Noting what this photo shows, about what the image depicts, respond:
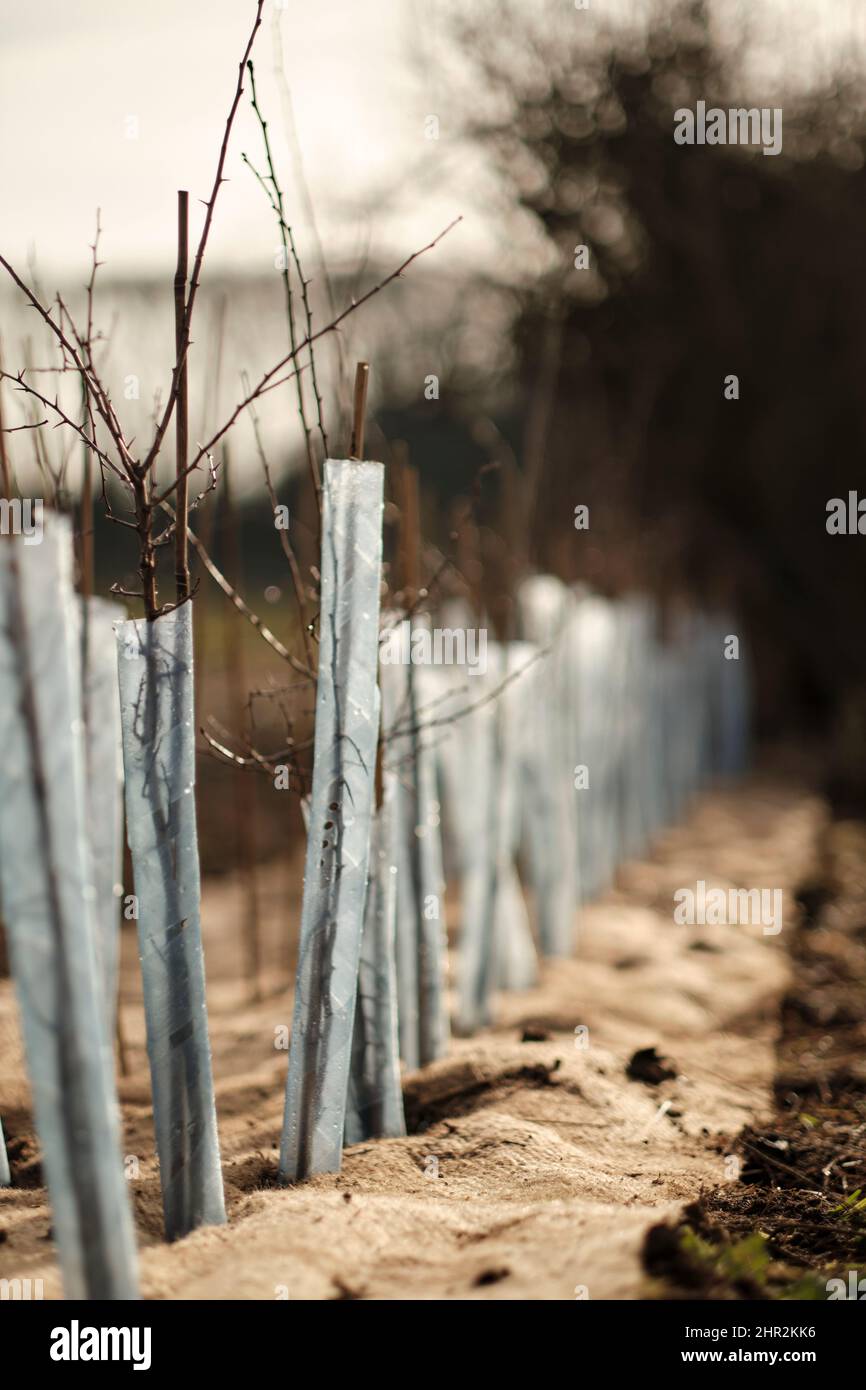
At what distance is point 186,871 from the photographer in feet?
8.54

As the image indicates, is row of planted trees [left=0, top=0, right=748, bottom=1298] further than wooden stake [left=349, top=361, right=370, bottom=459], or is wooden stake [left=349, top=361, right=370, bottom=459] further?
wooden stake [left=349, top=361, right=370, bottom=459]

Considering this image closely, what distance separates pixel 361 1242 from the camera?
2.54 m

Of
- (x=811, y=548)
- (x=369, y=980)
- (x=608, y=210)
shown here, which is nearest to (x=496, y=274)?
(x=608, y=210)

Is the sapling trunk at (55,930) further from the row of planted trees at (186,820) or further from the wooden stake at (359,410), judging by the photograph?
the wooden stake at (359,410)

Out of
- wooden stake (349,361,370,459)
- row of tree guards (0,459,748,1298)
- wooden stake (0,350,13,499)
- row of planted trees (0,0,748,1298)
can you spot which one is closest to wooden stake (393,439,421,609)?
row of planted trees (0,0,748,1298)

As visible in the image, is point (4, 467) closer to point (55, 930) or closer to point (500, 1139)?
point (55, 930)

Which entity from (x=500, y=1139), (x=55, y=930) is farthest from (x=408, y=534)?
(x=55, y=930)

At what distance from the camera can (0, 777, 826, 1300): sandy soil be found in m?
2.42

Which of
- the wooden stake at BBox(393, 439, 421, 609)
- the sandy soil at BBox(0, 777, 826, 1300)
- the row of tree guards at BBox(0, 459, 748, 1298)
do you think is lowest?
the sandy soil at BBox(0, 777, 826, 1300)

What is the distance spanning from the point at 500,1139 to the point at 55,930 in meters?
1.59

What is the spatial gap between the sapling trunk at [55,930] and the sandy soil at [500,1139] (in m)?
0.31

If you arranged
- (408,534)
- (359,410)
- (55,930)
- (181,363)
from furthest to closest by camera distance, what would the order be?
(408,534)
(359,410)
(181,363)
(55,930)

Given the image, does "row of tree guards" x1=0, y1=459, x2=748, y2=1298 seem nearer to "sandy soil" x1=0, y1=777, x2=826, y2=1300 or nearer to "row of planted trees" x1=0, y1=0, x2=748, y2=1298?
"row of planted trees" x1=0, y1=0, x2=748, y2=1298
